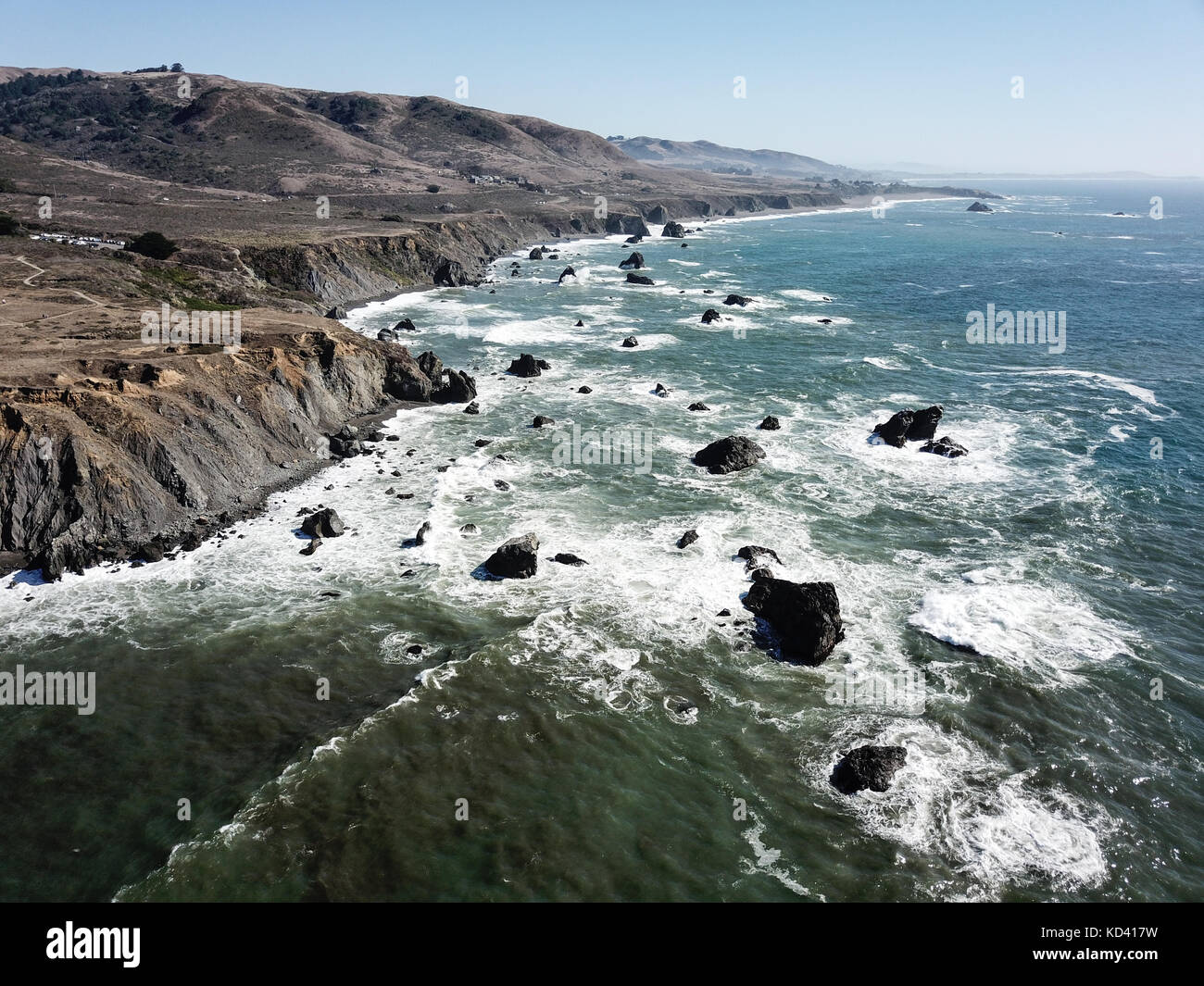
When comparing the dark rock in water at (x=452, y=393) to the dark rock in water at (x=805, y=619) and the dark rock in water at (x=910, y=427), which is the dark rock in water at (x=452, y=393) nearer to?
the dark rock in water at (x=910, y=427)

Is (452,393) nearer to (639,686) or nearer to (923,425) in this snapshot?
(923,425)

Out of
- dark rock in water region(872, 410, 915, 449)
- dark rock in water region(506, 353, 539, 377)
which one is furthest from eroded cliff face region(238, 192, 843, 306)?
dark rock in water region(872, 410, 915, 449)

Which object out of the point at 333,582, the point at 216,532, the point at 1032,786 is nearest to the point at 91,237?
the point at 216,532

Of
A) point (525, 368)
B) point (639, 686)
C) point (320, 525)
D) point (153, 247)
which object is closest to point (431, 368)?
point (525, 368)

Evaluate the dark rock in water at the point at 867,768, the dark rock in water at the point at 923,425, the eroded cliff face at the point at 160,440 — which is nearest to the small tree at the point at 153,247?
the eroded cliff face at the point at 160,440

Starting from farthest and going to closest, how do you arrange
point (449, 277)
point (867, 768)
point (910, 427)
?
point (449, 277) < point (910, 427) < point (867, 768)

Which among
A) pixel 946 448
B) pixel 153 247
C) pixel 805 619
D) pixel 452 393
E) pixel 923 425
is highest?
pixel 153 247
